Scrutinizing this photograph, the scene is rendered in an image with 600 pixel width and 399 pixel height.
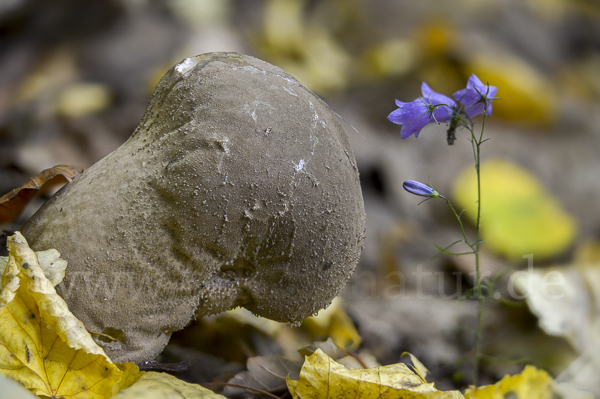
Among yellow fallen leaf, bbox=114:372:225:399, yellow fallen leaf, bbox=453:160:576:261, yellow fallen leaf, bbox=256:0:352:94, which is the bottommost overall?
yellow fallen leaf, bbox=114:372:225:399

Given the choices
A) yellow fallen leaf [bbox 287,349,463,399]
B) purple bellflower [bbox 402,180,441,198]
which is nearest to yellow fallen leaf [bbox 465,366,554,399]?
yellow fallen leaf [bbox 287,349,463,399]

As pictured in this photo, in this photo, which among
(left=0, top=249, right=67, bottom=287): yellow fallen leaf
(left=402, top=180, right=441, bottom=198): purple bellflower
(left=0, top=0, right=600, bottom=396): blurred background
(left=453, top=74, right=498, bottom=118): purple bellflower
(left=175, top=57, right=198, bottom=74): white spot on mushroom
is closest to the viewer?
(left=0, top=249, right=67, bottom=287): yellow fallen leaf

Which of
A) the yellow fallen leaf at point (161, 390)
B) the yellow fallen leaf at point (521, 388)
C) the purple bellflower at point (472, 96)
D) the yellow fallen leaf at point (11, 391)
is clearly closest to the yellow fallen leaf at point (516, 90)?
the purple bellflower at point (472, 96)

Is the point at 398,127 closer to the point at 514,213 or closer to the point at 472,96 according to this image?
the point at 514,213

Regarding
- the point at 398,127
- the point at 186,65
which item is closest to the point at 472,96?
the point at 186,65

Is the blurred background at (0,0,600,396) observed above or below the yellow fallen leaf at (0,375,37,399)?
above

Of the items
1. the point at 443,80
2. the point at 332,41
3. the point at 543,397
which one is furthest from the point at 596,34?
the point at 543,397

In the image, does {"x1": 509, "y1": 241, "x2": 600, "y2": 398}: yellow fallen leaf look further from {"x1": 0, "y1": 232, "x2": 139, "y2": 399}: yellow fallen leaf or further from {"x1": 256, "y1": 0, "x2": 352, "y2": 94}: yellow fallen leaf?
{"x1": 256, "y1": 0, "x2": 352, "y2": 94}: yellow fallen leaf
